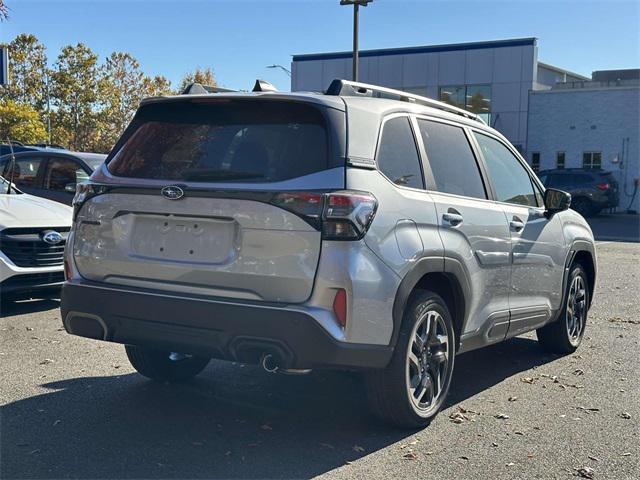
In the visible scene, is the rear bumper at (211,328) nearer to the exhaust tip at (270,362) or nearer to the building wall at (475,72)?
the exhaust tip at (270,362)

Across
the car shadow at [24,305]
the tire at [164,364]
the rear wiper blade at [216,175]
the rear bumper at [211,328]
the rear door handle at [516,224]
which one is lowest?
the car shadow at [24,305]

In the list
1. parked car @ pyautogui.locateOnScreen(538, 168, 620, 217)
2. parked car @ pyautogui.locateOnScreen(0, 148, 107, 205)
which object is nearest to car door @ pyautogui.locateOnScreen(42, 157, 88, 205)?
parked car @ pyautogui.locateOnScreen(0, 148, 107, 205)

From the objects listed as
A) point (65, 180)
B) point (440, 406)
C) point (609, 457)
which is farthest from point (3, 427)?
point (65, 180)

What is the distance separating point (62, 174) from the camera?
33.6ft

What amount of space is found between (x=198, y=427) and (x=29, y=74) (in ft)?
130

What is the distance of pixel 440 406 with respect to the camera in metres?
4.64

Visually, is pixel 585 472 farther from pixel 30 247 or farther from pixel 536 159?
pixel 536 159

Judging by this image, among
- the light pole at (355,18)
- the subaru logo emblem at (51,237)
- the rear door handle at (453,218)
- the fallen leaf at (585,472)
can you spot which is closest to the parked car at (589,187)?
the light pole at (355,18)

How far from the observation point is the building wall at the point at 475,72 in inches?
1471

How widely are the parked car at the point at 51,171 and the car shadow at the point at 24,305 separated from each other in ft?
7.01

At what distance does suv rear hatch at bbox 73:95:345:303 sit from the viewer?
3.79 m

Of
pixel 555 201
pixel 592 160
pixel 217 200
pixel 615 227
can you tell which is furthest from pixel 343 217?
pixel 592 160

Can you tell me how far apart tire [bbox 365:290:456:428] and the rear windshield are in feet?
3.57

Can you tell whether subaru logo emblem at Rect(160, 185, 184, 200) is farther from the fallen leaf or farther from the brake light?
the fallen leaf
